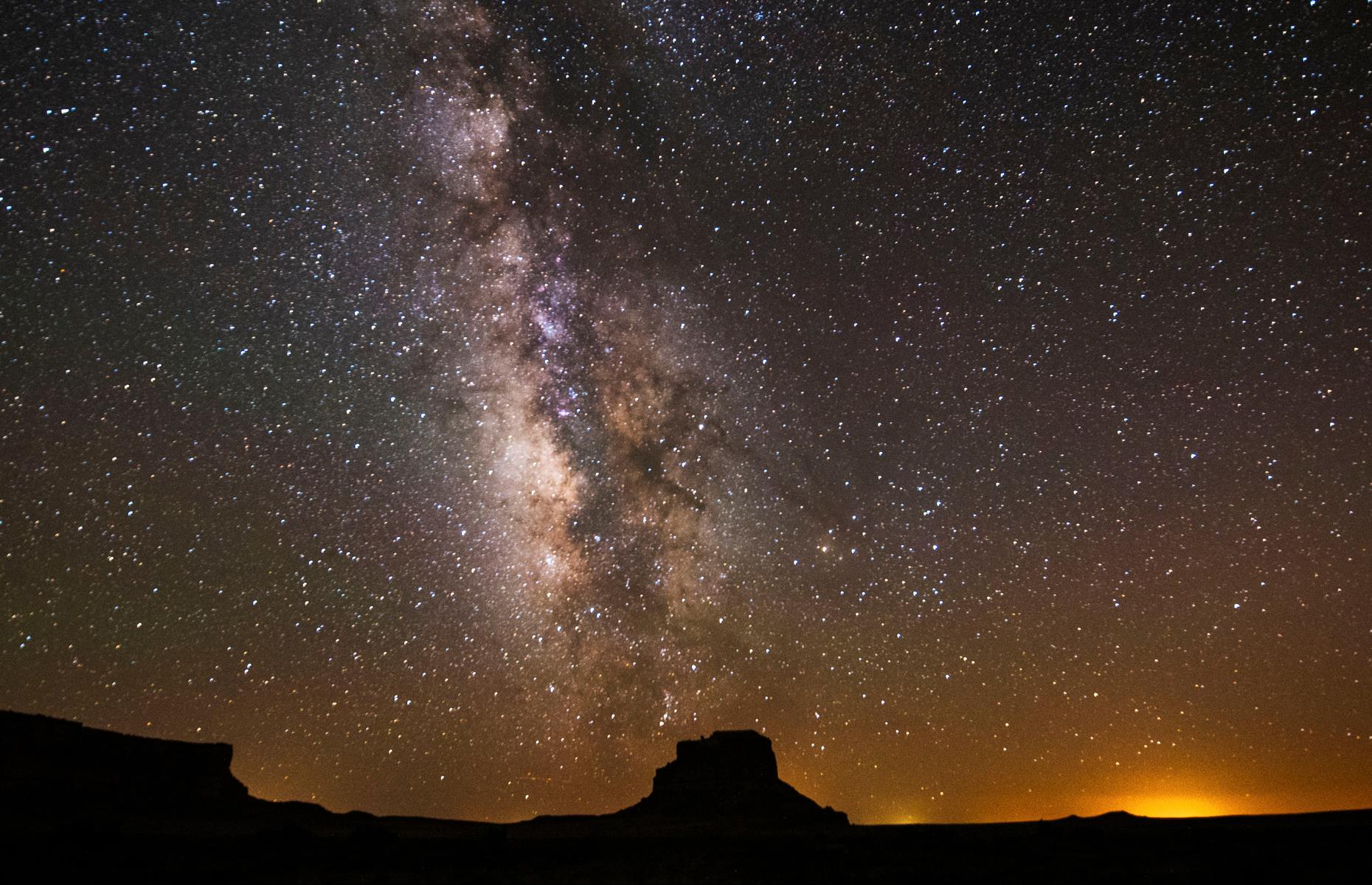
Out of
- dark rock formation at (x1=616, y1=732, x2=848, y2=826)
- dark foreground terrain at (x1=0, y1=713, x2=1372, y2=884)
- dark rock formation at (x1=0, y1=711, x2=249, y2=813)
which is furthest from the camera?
dark rock formation at (x1=616, y1=732, x2=848, y2=826)

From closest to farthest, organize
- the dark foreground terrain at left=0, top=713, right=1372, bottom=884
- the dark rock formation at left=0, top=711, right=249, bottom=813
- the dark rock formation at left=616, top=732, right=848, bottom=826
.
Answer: the dark foreground terrain at left=0, top=713, right=1372, bottom=884 < the dark rock formation at left=0, top=711, right=249, bottom=813 < the dark rock formation at left=616, top=732, right=848, bottom=826

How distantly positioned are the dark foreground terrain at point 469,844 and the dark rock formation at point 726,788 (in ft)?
48.6

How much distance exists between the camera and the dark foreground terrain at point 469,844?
11.7 m

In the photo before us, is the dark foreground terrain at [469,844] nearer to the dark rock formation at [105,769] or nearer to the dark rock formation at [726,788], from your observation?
the dark rock formation at [105,769]

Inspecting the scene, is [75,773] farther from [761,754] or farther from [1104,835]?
[761,754]

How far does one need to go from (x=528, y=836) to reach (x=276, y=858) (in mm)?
6283

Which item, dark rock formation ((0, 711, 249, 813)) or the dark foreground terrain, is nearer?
the dark foreground terrain

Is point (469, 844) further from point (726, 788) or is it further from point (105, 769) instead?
point (726, 788)

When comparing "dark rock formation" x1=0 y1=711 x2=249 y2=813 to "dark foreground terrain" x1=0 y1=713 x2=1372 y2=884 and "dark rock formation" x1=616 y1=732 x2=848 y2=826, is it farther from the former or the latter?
"dark rock formation" x1=616 y1=732 x2=848 y2=826

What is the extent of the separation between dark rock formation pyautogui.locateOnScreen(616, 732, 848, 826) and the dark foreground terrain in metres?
14.8

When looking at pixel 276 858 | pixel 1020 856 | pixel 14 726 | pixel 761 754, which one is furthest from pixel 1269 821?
pixel 14 726

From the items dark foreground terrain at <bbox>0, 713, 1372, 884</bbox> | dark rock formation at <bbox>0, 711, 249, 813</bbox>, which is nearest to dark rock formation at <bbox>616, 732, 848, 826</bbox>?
dark foreground terrain at <bbox>0, 713, 1372, 884</bbox>

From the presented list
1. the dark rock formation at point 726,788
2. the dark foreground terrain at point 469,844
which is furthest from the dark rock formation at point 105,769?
the dark rock formation at point 726,788

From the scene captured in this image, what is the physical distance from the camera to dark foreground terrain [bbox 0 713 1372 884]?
11.7 m
